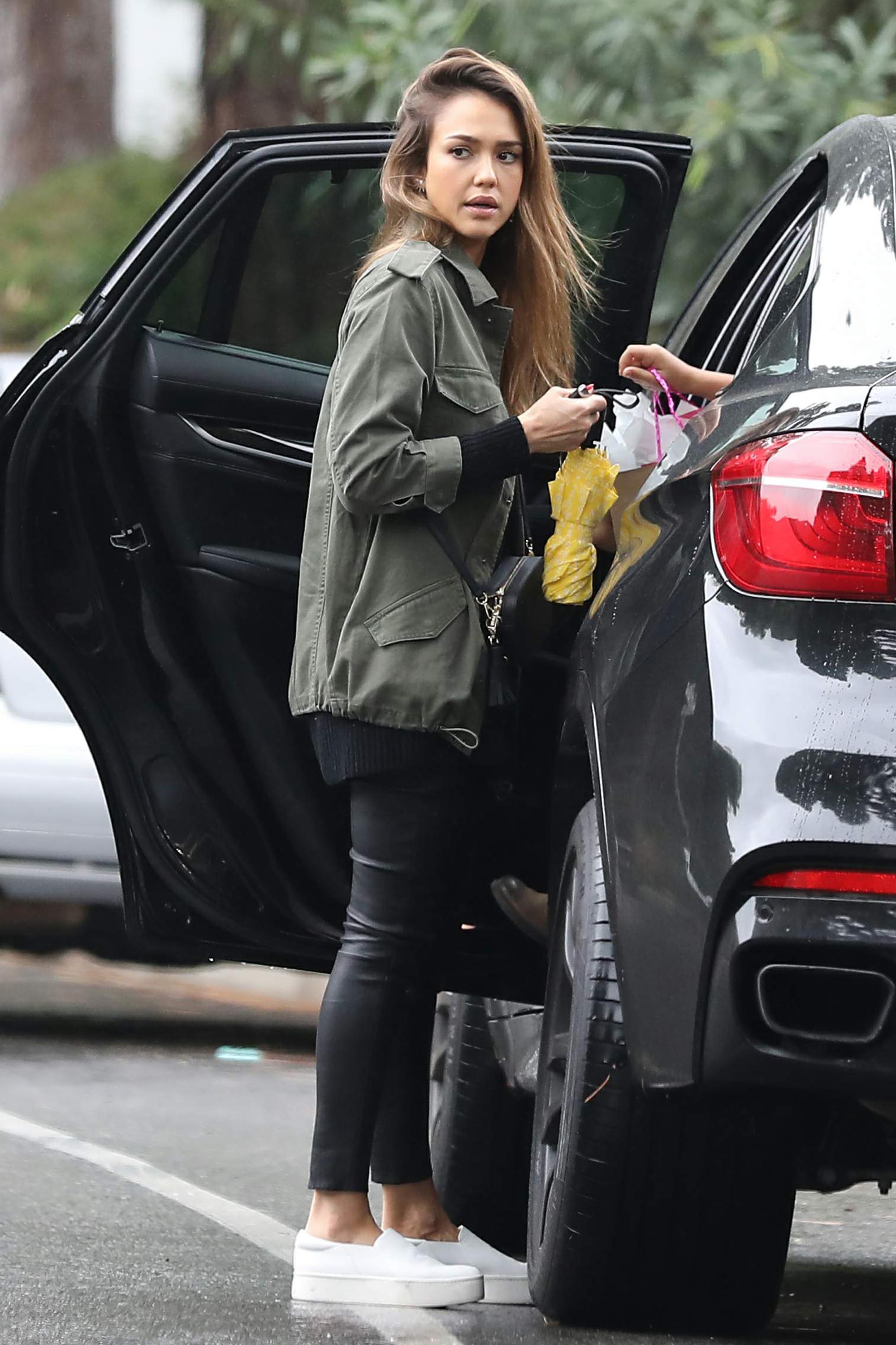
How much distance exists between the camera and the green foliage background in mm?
8789

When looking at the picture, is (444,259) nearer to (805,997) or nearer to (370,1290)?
(805,997)

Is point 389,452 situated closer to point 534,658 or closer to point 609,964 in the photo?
point 534,658

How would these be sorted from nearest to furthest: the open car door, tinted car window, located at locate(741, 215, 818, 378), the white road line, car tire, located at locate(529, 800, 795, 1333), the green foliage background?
tinted car window, located at locate(741, 215, 818, 378) → car tire, located at locate(529, 800, 795, 1333) → the white road line → the open car door → the green foliage background

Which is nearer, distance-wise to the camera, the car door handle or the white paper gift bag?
the white paper gift bag

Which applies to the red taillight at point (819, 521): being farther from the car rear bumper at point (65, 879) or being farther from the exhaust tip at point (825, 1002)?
the car rear bumper at point (65, 879)

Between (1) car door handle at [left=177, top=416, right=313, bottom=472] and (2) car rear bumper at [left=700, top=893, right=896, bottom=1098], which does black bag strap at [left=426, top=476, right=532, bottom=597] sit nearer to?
(1) car door handle at [left=177, top=416, right=313, bottom=472]

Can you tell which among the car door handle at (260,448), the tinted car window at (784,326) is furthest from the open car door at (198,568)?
the tinted car window at (784,326)

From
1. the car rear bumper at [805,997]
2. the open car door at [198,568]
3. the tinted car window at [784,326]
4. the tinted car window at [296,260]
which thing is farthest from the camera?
the tinted car window at [296,260]

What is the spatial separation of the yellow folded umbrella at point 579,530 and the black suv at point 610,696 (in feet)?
0.39

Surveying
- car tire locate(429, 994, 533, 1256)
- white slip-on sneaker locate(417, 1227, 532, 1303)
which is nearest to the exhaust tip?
white slip-on sneaker locate(417, 1227, 532, 1303)

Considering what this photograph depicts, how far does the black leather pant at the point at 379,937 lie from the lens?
3391 millimetres

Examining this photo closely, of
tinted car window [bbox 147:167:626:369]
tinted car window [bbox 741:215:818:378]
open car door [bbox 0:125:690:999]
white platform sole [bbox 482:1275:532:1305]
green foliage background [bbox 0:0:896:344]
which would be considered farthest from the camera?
green foliage background [bbox 0:0:896:344]

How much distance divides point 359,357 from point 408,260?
16cm

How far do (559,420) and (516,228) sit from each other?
383mm
